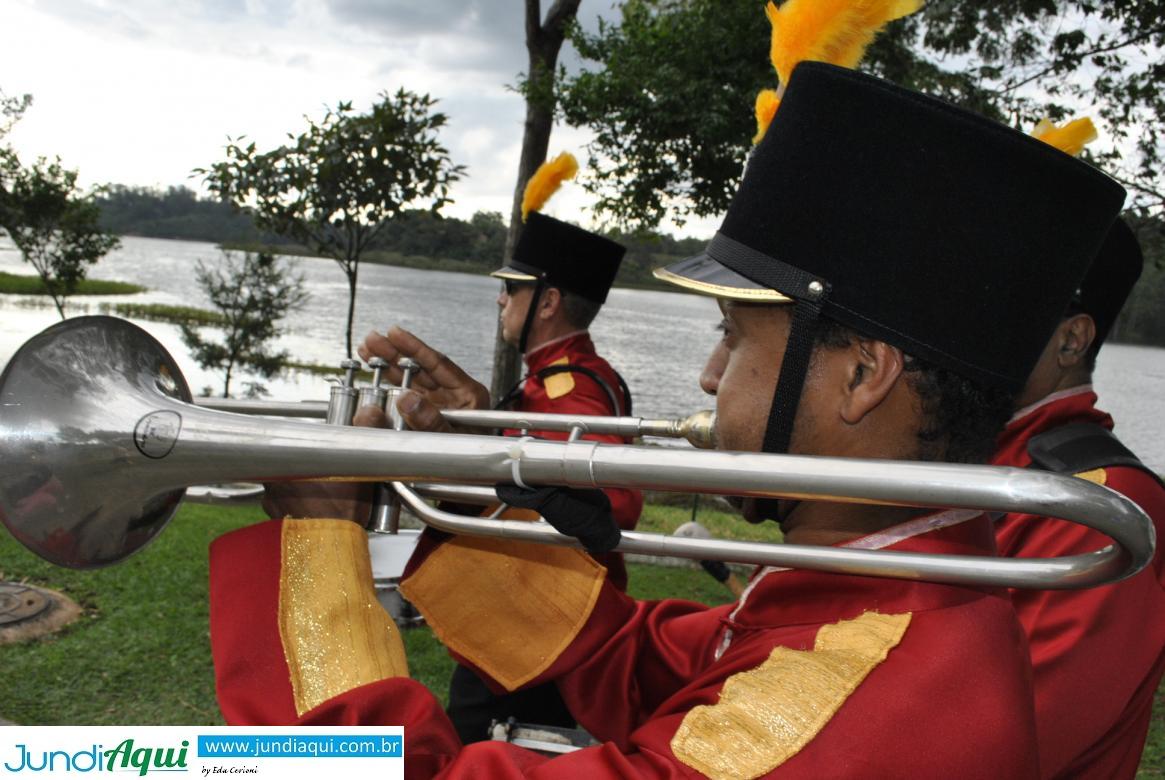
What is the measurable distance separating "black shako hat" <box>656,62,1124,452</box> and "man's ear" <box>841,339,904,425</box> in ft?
0.10

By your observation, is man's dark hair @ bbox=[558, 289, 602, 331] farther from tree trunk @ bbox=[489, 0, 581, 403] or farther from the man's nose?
the man's nose

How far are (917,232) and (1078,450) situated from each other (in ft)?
4.55

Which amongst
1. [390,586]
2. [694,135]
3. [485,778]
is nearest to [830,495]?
[485,778]

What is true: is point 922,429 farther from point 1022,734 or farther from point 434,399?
point 434,399

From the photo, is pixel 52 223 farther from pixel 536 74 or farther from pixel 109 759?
pixel 109 759

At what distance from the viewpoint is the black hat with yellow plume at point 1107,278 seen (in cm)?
277

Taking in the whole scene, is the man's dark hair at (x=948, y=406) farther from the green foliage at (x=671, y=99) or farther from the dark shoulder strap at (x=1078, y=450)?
the green foliage at (x=671, y=99)

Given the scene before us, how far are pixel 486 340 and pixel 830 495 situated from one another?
83.1 ft

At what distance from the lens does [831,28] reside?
5.18 feet

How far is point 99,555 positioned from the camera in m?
1.75

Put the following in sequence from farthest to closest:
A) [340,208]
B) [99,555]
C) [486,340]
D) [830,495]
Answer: [486,340], [340,208], [99,555], [830,495]

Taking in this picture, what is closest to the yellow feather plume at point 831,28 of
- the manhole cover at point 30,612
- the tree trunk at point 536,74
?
the manhole cover at point 30,612

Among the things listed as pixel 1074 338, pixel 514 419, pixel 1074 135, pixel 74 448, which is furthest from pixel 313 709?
pixel 1074 135

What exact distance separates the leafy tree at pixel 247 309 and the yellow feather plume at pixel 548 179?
7803 mm
